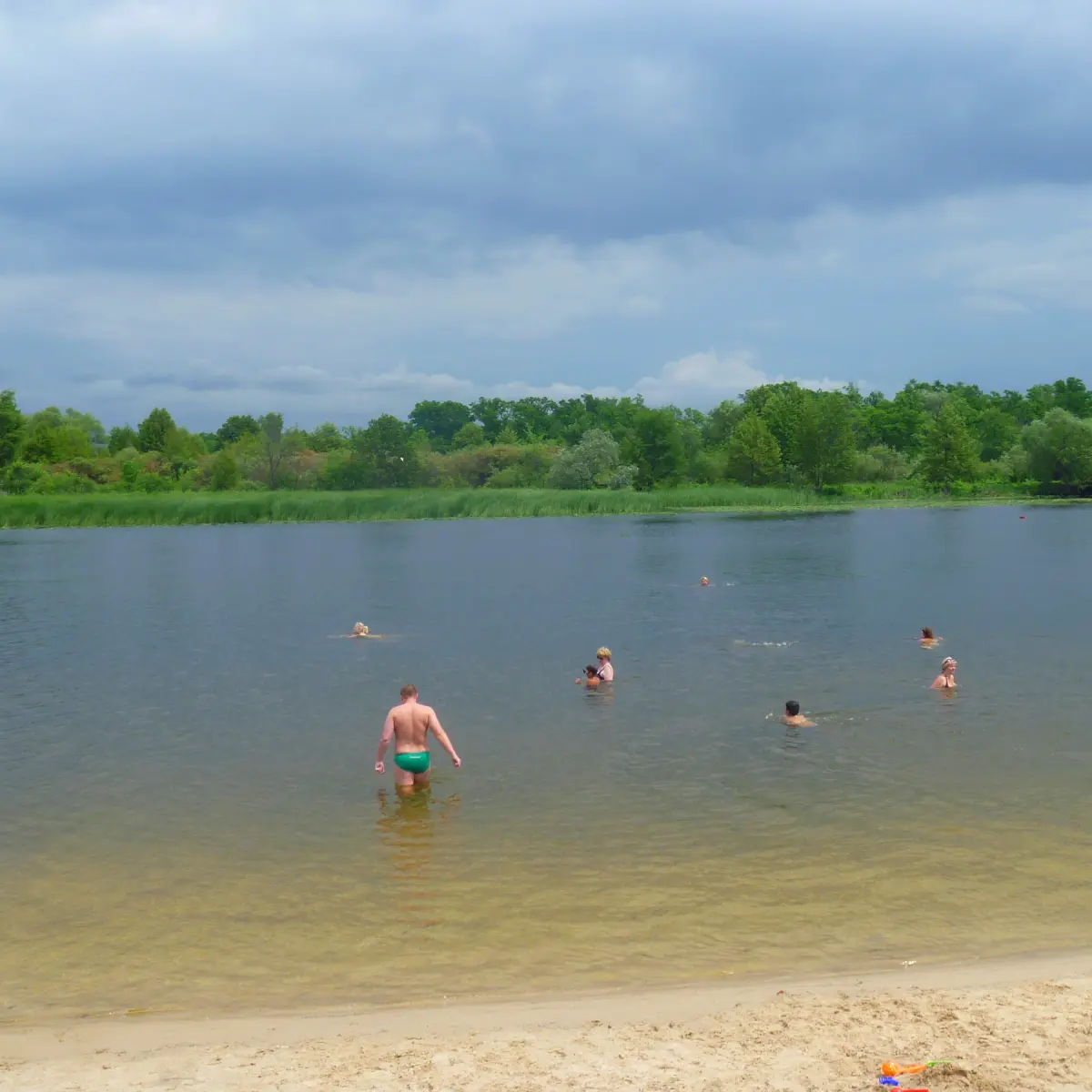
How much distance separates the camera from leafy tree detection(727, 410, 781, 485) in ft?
563

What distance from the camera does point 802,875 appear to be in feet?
50.1

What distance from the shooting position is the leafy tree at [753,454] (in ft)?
563

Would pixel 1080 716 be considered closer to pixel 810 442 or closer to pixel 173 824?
pixel 173 824

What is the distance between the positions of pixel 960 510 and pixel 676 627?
104995 mm

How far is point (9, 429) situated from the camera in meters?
144

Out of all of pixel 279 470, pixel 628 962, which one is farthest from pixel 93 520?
pixel 628 962

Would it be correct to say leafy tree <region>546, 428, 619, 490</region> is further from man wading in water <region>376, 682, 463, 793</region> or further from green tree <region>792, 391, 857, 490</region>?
man wading in water <region>376, 682, 463, 793</region>

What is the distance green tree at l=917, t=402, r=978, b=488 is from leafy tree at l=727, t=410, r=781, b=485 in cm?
2282

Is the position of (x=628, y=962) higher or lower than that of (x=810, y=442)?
lower

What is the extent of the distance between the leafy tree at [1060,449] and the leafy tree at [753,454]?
119ft

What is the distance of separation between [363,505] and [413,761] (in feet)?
379

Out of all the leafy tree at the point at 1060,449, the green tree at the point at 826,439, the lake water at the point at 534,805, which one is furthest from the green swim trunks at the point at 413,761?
the leafy tree at the point at 1060,449

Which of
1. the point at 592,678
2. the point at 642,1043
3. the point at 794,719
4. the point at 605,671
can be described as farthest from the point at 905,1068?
the point at 605,671

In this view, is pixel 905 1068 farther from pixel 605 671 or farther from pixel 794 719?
pixel 605 671
